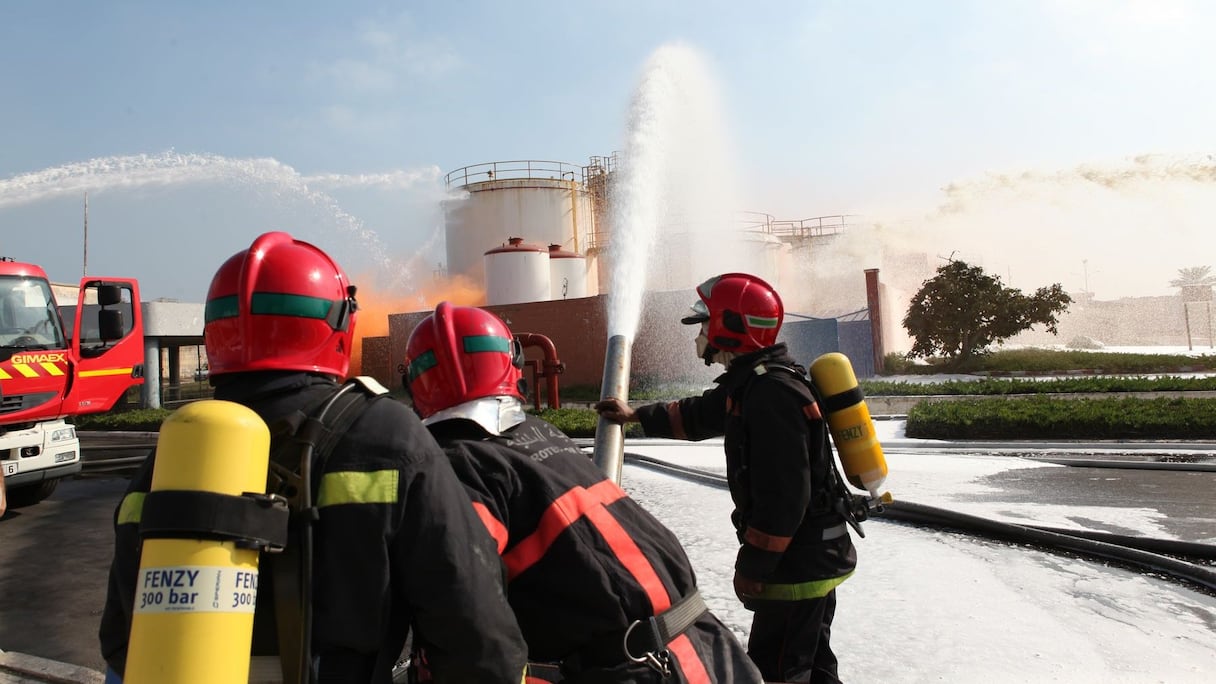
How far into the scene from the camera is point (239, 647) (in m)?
1.37

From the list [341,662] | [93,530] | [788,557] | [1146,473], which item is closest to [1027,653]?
[788,557]

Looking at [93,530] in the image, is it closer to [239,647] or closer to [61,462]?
[61,462]

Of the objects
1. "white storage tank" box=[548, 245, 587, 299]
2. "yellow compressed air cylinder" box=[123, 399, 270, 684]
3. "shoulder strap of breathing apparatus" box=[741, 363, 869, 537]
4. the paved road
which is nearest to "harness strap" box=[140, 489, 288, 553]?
"yellow compressed air cylinder" box=[123, 399, 270, 684]

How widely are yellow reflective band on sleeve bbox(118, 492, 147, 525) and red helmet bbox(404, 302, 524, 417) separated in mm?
647

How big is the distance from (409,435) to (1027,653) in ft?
10.1

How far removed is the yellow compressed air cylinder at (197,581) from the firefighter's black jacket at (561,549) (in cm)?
50

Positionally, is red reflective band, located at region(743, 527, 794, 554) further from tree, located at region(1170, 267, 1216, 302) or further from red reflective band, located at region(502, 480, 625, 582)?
tree, located at region(1170, 267, 1216, 302)

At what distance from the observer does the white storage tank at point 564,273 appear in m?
31.3

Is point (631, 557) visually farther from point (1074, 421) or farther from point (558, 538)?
point (1074, 421)

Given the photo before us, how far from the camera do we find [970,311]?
82.4 ft

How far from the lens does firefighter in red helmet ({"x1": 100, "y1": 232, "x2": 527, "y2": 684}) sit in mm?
1496

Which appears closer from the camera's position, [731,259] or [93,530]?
[93,530]

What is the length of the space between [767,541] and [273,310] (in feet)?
A: 6.10

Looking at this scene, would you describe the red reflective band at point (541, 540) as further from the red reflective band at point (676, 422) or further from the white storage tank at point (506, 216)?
the white storage tank at point (506, 216)
